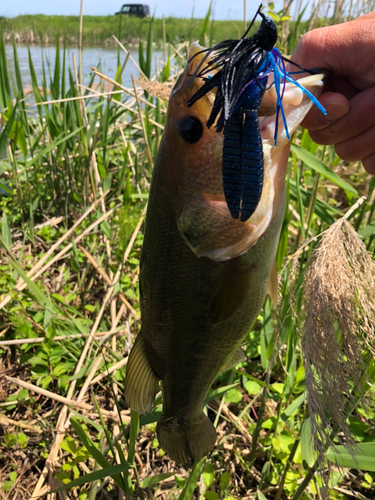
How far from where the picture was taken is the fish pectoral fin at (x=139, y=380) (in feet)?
4.94

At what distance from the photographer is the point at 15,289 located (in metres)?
2.43

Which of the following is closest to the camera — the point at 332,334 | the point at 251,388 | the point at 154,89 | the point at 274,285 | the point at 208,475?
the point at 332,334

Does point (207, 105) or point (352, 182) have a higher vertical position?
point (207, 105)

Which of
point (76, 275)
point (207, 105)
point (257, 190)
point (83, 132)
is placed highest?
point (207, 105)

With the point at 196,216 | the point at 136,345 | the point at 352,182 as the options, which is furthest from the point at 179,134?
the point at 352,182

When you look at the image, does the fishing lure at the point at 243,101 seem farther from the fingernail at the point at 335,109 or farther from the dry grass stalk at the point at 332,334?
the fingernail at the point at 335,109

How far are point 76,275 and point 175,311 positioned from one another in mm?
1887

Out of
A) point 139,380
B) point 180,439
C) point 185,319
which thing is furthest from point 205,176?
point 180,439

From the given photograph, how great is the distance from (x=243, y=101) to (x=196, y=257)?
1.81ft

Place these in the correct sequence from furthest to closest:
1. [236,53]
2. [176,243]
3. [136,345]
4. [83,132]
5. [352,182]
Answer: [352,182]
[83,132]
[136,345]
[176,243]
[236,53]

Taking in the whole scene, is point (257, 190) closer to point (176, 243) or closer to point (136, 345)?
point (176, 243)

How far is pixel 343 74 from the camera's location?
56.0 inches

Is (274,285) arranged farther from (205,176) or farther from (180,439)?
(180,439)

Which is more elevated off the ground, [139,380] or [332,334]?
[332,334]
